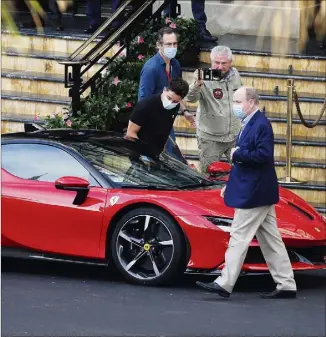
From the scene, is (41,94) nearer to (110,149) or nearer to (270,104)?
(270,104)

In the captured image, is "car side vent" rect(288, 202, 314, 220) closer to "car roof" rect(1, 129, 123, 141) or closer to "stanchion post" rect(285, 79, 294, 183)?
"car roof" rect(1, 129, 123, 141)

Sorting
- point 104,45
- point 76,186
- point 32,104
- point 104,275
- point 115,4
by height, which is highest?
point 115,4

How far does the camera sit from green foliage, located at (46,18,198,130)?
44.6 feet

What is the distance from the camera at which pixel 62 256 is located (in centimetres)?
955

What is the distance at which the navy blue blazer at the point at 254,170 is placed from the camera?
879cm

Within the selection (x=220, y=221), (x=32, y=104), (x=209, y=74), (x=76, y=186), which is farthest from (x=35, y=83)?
(x=220, y=221)

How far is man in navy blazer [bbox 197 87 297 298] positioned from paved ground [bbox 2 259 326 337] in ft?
0.88

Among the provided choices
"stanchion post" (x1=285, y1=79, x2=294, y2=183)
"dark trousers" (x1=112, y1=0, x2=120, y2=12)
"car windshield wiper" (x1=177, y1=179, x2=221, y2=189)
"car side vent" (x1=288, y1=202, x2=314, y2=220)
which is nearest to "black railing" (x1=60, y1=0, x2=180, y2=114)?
"dark trousers" (x1=112, y1=0, x2=120, y2=12)

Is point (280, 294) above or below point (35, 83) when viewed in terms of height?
below

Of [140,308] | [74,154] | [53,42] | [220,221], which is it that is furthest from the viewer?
[53,42]

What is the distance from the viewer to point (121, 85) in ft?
46.6

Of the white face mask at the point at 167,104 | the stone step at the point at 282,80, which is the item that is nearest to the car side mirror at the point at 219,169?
the white face mask at the point at 167,104

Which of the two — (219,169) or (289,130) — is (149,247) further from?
(289,130)

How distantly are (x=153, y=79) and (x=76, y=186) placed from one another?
2.27m
